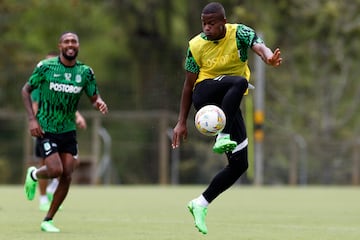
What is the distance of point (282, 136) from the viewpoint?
123 feet

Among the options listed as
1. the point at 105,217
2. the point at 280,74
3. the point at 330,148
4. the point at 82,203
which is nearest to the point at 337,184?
the point at 330,148

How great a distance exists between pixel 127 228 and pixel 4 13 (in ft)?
100

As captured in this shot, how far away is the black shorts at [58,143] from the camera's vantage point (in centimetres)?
1261

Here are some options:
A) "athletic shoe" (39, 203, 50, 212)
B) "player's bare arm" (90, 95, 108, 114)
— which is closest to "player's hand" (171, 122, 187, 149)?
"player's bare arm" (90, 95, 108, 114)

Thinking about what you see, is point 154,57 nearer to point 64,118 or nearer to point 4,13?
point 4,13

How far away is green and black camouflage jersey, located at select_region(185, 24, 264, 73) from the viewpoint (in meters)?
11.1

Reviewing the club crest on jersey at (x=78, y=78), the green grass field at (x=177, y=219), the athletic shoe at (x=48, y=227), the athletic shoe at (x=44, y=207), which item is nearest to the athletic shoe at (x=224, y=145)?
the green grass field at (x=177, y=219)

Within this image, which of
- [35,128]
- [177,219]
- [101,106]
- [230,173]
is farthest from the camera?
[177,219]

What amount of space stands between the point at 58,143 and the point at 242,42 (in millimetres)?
2757

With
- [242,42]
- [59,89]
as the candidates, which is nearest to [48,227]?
[59,89]

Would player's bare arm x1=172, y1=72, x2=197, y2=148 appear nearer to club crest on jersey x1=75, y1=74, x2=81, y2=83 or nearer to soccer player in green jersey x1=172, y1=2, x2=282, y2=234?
soccer player in green jersey x1=172, y1=2, x2=282, y2=234

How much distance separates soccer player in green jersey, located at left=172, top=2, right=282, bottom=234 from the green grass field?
2.30 feet

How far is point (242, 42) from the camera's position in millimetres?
11242

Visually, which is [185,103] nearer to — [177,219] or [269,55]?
[269,55]
